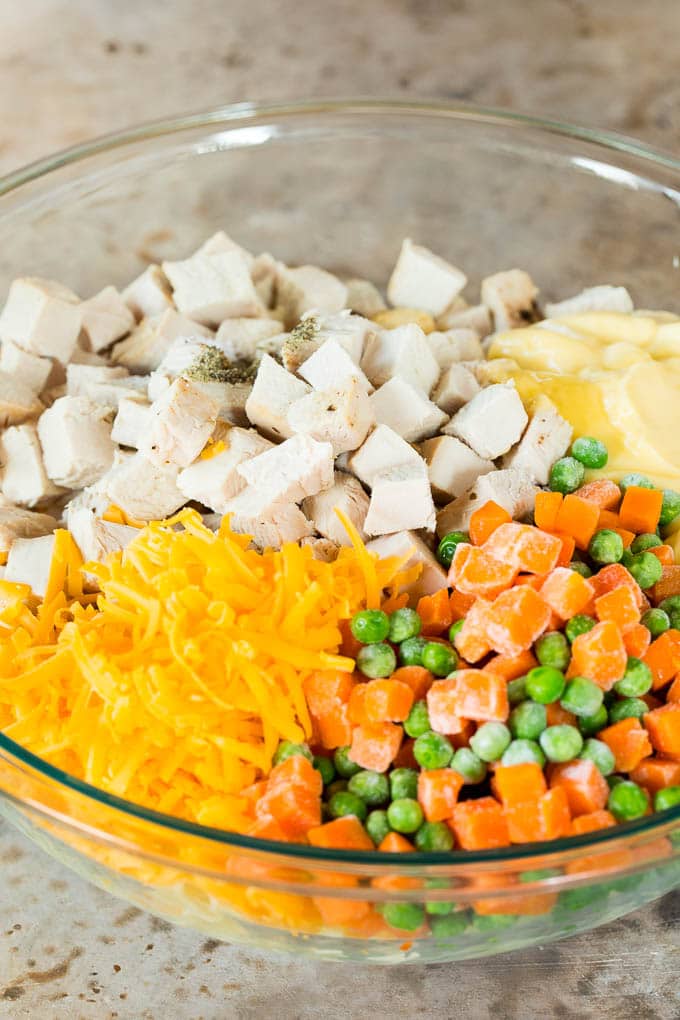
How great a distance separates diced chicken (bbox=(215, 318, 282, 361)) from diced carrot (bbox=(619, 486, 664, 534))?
4.23 feet

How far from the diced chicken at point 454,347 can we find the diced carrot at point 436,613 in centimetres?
104

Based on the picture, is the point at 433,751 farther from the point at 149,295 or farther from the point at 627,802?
the point at 149,295

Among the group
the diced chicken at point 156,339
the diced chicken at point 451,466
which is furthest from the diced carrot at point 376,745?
the diced chicken at point 156,339

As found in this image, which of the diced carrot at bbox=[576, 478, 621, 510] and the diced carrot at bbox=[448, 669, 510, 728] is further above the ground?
the diced carrot at bbox=[576, 478, 621, 510]

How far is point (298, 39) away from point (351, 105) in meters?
1.88

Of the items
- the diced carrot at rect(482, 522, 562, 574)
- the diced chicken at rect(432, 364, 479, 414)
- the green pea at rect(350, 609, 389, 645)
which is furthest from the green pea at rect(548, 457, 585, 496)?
the green pea at rect(350, 609, 389, 645)

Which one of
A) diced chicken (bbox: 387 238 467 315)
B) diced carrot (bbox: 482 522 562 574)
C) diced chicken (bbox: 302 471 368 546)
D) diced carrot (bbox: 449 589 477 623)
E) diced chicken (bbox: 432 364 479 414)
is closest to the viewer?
diced carrot (bbox: 482 522 562 574)

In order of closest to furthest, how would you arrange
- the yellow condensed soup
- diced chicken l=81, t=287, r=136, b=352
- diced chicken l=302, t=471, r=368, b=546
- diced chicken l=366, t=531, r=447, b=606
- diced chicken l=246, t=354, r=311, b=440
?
diced chicken l=366, t=531, r=447, b=606 < diced chicken l=302, t=471, r=368, b=546 < diced chicken l=246, t=354, r=311, b=440 < the yellow condensed soup < diced chicken l=81, t=287, r=136, b=352

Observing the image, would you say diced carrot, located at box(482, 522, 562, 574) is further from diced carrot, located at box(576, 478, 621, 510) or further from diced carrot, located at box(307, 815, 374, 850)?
diced carrot, located at box(307, 815, 374, 850)

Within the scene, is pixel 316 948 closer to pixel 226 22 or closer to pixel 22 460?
pixel 22 460

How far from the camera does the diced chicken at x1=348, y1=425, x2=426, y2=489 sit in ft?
9.16

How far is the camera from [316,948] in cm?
220

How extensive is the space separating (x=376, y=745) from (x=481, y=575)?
49 cm

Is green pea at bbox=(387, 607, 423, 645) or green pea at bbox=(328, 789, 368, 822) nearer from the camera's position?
green pea at bbox=(328, 789, 368, 822)
